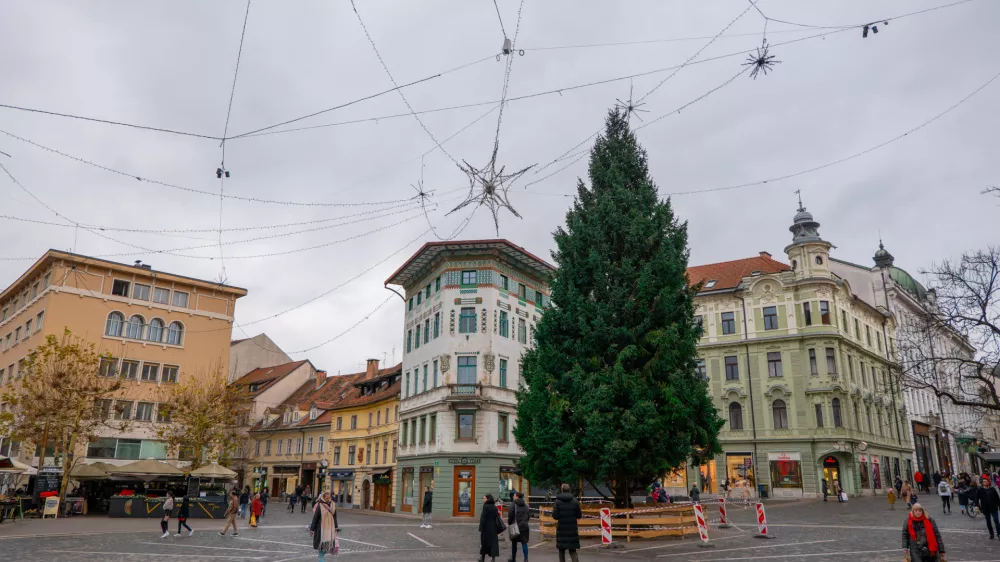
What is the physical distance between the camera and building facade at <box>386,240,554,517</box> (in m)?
36.8

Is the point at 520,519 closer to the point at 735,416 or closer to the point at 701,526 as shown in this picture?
the point at 701,526

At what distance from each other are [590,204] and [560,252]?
2062mm

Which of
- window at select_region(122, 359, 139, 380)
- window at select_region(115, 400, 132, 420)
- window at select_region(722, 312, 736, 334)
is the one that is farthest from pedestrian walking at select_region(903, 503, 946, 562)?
window at select_region(122, 359, 139, 380)

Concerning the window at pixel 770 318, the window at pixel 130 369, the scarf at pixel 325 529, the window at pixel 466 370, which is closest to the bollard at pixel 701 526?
the scarf at pixel 325 529

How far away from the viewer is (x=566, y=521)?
44.4ft

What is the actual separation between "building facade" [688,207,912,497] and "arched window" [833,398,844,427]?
72 mm

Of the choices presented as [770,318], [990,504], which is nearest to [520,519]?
A: [990,504]

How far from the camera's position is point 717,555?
16031 millimetres

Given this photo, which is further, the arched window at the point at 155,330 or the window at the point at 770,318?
the window at the point at 770,318

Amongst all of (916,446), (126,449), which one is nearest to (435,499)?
(126,449)

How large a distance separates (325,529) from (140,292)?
39.8 meters

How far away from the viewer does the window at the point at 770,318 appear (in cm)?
5038

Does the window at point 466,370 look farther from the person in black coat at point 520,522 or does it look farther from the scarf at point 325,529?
the scarf at point 325,529

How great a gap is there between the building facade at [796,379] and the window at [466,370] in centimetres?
1911
